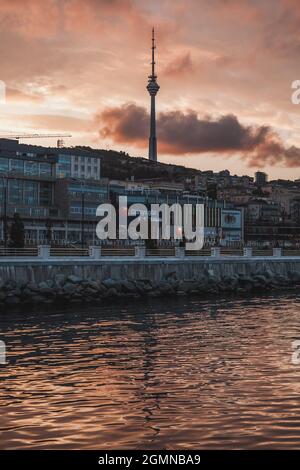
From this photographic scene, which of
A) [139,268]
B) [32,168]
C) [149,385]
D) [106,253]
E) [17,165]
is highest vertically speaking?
[17,165]

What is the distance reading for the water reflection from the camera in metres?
16.4

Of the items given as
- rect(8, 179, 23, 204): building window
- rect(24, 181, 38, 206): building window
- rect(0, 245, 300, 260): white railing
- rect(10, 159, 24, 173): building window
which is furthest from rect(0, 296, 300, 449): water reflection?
rect(10, 159, 24, 173): building window

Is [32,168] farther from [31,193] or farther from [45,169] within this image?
[31,193]

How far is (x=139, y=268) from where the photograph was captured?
193 ft

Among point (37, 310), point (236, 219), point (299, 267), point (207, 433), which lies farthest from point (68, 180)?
point (207, 433)

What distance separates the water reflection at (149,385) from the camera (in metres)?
16.4

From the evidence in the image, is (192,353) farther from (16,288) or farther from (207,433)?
(16,288)

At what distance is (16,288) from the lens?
4947 centimetres

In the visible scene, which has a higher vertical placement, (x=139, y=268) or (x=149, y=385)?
(x=139, y=268)

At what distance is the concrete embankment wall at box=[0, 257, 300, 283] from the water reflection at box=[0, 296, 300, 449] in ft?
46.3

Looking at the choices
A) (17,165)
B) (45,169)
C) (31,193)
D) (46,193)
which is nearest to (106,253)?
(31,193)

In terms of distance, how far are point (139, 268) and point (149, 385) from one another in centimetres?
3746

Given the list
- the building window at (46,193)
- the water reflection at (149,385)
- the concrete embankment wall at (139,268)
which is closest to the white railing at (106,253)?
the concrete embankment wall at (139,268)

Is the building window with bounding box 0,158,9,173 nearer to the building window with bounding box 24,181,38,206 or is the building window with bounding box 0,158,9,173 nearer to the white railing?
the building window with bounding box 24,181,38,206
